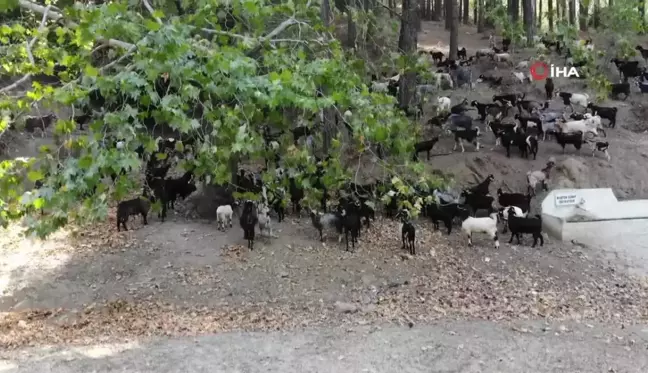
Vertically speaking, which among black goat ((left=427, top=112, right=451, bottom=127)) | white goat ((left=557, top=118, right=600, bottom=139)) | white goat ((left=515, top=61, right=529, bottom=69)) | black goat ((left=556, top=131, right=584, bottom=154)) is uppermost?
white goat ((left=515, top=61, right=529, bottom=69))

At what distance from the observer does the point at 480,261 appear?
11.8 meters

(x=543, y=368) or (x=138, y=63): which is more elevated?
(x=138, y=63)

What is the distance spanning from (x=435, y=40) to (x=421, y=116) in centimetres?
1559

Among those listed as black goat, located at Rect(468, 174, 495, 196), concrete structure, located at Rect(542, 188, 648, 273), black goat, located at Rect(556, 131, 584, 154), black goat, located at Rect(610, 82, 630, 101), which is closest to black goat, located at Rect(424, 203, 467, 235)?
black goat, located at Rect(468, 174, 495, 196)

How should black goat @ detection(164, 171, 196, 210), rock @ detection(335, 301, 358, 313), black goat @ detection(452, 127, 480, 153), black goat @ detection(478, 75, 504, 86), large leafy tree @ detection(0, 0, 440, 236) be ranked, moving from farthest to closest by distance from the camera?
black goat @ detection(478, 75, 504, 86), black goat @ detection(452, 127, 480, 153), black goat @ detection(164, 171, 196, 210), rock @ detection(335, 301, 358, 313), large leafy tree @ detection(0, 0, 440, 236)

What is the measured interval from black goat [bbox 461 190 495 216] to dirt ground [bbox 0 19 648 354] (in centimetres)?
80

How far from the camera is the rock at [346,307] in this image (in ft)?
32.7

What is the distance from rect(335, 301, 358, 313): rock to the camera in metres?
9.95

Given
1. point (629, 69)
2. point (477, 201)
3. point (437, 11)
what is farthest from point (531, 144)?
point (437, 11)

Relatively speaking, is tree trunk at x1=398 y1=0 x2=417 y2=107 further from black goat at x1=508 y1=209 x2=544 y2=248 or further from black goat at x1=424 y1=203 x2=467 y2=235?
black goat at x1=508 y1=209 x2=544 y2=248

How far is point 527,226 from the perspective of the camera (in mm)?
12141

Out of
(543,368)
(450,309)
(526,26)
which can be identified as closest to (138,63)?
(543,368)

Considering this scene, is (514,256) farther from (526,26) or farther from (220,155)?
(526,26)

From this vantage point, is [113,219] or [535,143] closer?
[113,219]
